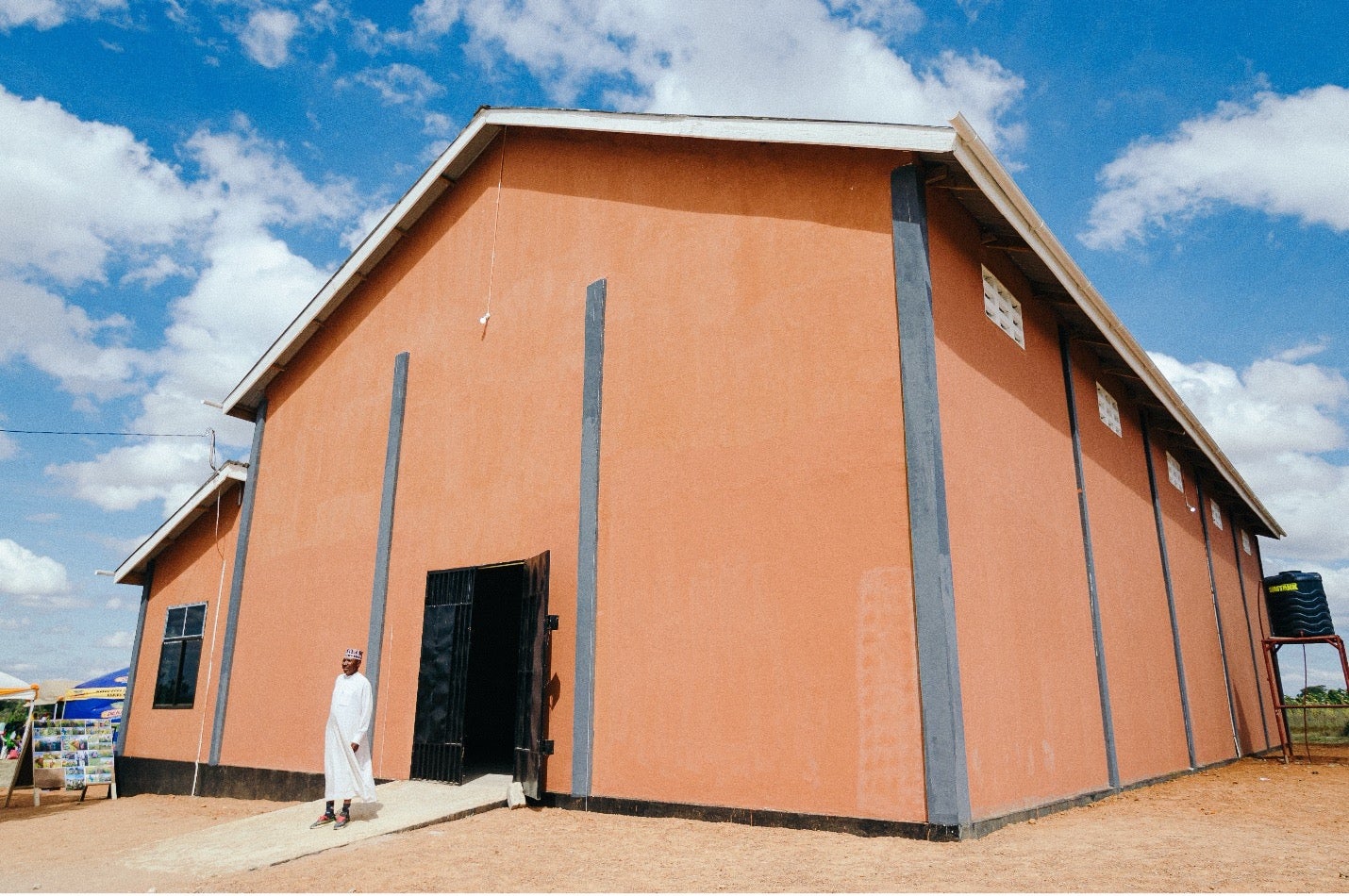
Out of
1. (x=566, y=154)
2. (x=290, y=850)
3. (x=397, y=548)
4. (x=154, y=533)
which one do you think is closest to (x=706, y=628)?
(x=290, y=850)

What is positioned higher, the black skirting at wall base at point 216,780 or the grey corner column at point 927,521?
the grey corner column at point 927,521

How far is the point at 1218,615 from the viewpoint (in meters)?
15.0

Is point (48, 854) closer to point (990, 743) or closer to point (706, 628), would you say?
point (706, 628)

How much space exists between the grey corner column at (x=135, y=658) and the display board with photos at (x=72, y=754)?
567 mm

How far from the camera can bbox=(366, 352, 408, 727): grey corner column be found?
33.9ft

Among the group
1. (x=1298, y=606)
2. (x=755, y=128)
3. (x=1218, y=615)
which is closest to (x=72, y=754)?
(x=755, y=128)

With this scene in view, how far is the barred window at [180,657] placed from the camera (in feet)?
43.8

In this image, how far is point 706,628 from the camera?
24.1 ft

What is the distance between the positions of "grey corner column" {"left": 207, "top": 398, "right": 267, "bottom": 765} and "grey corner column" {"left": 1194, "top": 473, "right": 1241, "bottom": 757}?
15.2m

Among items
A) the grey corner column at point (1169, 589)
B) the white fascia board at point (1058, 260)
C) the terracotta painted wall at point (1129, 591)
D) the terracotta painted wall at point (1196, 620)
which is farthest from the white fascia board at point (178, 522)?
the terracotta painted wall at point (1196, 620)

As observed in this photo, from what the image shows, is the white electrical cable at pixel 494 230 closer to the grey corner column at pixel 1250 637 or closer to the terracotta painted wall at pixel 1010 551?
the terracotta painted wall at pixel 1010 551

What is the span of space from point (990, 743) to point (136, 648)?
13.8m

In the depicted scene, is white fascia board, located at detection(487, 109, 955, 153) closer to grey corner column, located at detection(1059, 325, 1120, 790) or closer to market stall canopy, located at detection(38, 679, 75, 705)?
grey corner column, located at detection(1059, 325, 1120, 790)

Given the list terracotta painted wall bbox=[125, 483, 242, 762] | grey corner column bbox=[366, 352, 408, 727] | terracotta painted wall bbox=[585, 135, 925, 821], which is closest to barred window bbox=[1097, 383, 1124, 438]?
terracotta painted wall bbox=[585, 135, 925, 821]
